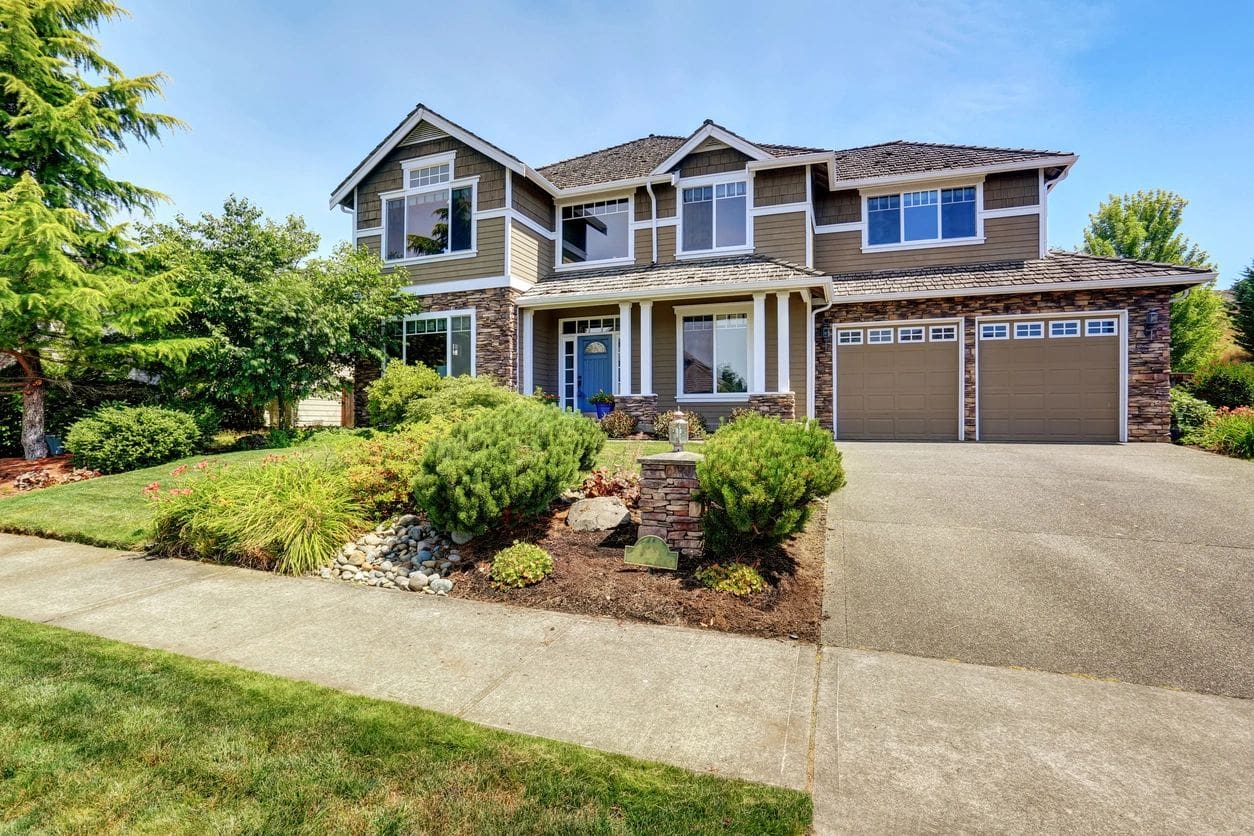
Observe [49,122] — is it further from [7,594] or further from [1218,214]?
[1218,214]

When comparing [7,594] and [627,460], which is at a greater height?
[627,460]

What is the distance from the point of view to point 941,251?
1502 centimetres

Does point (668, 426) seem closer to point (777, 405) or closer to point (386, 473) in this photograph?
point (777, 405)

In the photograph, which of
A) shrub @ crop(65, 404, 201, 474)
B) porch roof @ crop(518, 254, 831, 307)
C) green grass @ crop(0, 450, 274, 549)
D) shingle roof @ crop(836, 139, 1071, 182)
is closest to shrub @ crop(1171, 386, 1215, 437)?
shingle roof @ crop(836, 139, 1071, 182)

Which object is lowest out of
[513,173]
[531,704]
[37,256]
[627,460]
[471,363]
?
[531,704]

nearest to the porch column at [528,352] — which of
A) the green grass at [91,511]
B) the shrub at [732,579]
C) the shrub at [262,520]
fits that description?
the green grass at [91,511]

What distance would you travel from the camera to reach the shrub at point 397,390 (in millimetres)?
12906

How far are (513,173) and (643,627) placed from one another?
→ 13.1 m

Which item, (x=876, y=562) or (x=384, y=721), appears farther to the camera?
(x=876, y=562)

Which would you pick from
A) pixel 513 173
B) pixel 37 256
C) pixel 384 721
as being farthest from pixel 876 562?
pixel 37 256

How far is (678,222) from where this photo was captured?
1543cm

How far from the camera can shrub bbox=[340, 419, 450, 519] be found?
7.32 meters

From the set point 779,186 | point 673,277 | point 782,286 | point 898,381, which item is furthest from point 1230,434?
point 673,277

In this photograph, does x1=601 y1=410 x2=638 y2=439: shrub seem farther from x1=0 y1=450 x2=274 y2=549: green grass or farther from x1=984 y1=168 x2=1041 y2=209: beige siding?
x1=984 y1=168 x2=1041 y2=209: beige siding
